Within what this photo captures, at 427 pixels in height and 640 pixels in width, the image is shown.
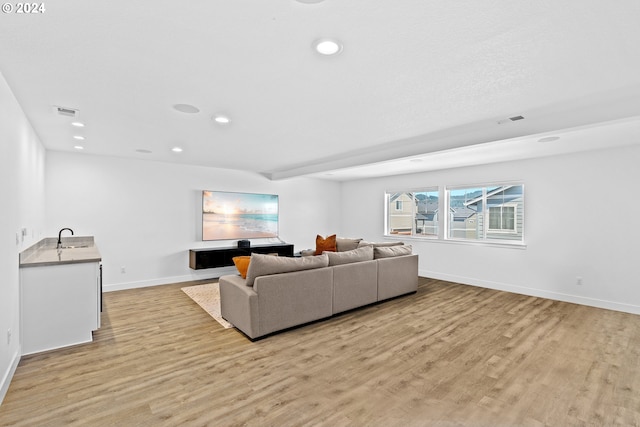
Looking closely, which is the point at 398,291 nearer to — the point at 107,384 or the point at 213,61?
the point at 107,384

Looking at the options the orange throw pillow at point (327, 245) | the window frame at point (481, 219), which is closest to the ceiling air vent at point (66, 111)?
the orange throw pillow at point (327, 245)

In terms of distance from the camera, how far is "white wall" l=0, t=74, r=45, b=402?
86.1 inches

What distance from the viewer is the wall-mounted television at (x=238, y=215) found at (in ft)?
20.1

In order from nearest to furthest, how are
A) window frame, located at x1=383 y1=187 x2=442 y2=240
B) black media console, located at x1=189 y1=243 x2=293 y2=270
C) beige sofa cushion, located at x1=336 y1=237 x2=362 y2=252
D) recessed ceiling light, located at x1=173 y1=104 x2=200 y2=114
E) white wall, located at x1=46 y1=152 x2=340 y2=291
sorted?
recessed ceiling light, located at x1=173 y1=104 x2=200 y2=114 → white wall, located at x1=46 y1=152 x2=340 y2=291 → black media console, located at x1=189 y1=243 x2=293 y2=270 → beige sofa cushion, located at x1=336 y1=237 x2=362 y2=252 → window frame, located at x1=383 y1=187 x2=442 y2=240

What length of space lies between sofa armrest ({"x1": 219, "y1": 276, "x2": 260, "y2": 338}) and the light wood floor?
0.17 meters

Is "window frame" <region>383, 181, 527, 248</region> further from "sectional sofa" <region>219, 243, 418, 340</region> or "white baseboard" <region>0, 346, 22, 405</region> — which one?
"white baseboard" <region>0, 346, 22, 405</region>

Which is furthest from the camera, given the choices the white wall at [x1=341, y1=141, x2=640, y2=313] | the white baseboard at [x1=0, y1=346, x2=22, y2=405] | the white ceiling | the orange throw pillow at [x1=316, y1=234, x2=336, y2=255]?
the orange throw pillow at [x1=316, y1=234, x2=336, y2=255]

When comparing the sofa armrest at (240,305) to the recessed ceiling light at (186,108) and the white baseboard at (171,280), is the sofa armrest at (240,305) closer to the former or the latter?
the recessed ceiling light at (186,108)

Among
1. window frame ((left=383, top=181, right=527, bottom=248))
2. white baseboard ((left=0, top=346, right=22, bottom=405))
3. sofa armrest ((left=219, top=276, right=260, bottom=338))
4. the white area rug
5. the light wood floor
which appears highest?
window frame ((left=383, top=181, right=527, bottom=248))

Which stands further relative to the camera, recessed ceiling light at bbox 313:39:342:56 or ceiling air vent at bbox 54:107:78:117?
ceiling air vent at bbox 54:107:78:117

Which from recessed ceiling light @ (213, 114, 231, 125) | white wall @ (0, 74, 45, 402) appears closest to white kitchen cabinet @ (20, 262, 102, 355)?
white wall @ (0, 74, 45, 402)

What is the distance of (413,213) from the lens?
6.89 meters

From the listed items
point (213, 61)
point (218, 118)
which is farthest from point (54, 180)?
point (213, 61)

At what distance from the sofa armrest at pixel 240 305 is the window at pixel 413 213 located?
14.7 ft
